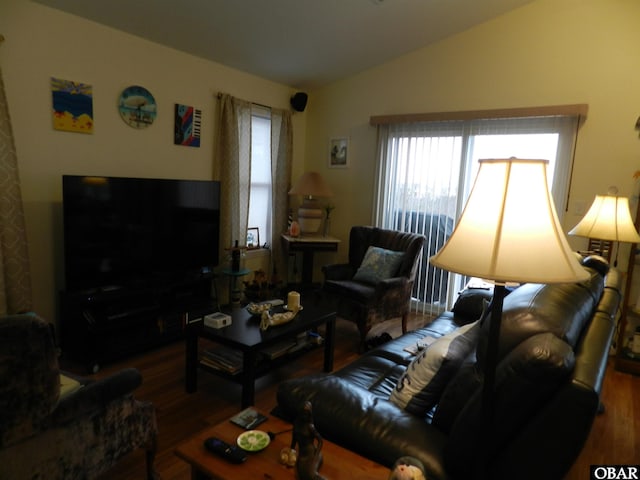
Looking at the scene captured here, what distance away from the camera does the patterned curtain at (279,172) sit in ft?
14.9

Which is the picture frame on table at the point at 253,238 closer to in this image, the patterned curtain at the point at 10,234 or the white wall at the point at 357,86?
the white wall at the point at 357,86

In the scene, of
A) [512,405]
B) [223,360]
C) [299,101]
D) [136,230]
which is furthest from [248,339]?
[299,101]

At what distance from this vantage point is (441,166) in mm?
4055

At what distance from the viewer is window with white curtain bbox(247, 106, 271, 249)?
14.3ft

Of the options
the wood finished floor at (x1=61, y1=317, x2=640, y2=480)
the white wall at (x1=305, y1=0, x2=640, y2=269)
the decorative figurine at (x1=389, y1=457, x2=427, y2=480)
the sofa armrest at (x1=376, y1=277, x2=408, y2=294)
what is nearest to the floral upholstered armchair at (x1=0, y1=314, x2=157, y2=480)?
the wood finished floor at (x1=61, y1=317, x2=640, y2=480)

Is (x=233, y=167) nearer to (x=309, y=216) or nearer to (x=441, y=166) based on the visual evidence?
(x=309, y=216)

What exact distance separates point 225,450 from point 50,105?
266cm

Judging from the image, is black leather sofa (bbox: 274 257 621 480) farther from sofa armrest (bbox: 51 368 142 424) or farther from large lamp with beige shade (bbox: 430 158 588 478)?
sofa armrest (bbox: 51 368 142 424)

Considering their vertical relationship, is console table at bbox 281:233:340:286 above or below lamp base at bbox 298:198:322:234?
below

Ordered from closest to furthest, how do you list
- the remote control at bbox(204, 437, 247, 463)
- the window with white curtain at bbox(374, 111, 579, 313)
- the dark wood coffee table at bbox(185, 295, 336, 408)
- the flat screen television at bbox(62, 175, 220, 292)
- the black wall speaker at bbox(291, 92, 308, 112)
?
the remote control at bbox(204, 437, 247, 463) < the dark wood coffee table at bbox(185, 295, 336, 408) < the flat screen television at bbox(62, 175, 220, 292) < the window with white curtain at bbox(374, 111, 579, 313) < the black wall speaker at bbox(291, 92, 308, 112)

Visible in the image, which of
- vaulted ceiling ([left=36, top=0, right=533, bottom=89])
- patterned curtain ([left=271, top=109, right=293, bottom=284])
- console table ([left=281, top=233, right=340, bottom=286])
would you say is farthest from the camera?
Answer: patterned curtain ([left=271, top=109, right=293, bottom=284])

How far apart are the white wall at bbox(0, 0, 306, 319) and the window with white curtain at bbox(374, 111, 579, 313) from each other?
2.11m

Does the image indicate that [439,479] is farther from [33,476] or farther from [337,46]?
[337,46]

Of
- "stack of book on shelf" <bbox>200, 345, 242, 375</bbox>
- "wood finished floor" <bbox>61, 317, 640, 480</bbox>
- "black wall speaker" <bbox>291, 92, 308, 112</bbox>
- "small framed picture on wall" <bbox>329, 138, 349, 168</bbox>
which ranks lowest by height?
"wood finished floor" <bbox>61, 317, 640, 480</bbox>
